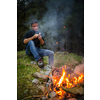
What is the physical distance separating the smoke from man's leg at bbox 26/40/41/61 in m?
0.31

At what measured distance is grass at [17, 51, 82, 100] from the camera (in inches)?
69.2

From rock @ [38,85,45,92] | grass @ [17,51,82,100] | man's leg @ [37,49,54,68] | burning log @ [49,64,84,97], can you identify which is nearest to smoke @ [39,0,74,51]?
man's leg @ [37,49,54,68]

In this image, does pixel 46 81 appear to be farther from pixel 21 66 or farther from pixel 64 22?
pixel 64 22

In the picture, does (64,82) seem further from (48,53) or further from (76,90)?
(48,53)

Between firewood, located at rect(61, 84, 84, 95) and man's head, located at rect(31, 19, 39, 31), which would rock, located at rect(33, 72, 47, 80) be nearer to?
firewood, located at rect(61, 84, 84, 95)

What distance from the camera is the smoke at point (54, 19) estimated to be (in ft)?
6.12

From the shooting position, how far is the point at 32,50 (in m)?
1.90

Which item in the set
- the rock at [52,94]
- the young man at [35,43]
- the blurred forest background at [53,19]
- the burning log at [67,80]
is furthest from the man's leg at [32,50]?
the rock at [52,94]

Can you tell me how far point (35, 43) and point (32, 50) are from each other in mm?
154

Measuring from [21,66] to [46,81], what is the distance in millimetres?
571

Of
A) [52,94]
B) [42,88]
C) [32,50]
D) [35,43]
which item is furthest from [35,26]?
[52,94]

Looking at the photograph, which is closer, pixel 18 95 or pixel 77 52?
pixel 18 95
